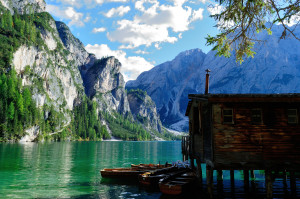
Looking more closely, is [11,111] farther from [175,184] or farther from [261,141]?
[261,141]

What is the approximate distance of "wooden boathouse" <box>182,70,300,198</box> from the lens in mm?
18594

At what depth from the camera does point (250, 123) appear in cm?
1892

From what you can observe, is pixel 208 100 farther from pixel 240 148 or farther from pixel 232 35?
pixel 232 35

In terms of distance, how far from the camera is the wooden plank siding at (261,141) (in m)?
18.6

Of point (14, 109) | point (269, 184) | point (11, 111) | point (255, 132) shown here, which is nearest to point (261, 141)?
point (255, 132)

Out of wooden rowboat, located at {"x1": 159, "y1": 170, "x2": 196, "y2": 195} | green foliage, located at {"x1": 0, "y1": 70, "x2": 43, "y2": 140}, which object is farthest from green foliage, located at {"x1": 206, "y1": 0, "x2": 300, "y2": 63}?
green foliage, located at {"x1": 0, "y1": 70, "x2": 43, "y2": 140}

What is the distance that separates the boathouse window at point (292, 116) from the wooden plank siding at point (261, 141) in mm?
244

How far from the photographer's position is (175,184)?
22469 mm

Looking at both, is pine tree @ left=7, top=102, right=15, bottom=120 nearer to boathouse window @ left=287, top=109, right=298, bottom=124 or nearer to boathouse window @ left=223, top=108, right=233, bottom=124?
boathouse window @ left=223, top=108, right=233, bottom=124

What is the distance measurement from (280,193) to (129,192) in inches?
587

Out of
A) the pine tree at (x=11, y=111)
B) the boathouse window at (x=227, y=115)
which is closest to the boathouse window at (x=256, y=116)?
the boathouse window at (x=227, y=115)

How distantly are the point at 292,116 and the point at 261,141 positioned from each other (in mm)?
3127

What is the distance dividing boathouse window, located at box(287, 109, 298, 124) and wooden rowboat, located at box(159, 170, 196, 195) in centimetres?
1044

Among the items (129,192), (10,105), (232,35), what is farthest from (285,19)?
(10,105)
